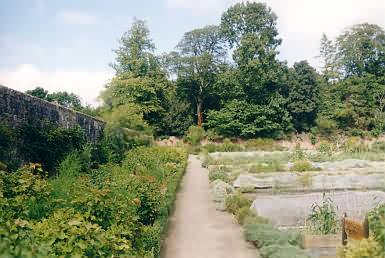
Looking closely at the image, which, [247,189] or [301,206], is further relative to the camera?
[247,189]

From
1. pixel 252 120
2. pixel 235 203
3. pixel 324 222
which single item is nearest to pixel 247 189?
pixel 235 203

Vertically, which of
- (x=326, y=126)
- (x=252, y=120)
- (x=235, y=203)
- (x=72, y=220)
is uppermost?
(x=252, y=120)

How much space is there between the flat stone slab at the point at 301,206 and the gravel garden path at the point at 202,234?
2.48ft

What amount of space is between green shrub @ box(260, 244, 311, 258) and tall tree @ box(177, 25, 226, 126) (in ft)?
115

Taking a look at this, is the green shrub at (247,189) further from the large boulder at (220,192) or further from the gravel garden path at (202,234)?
the gravel garden path at (202,234)

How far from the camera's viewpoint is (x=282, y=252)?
5984mm

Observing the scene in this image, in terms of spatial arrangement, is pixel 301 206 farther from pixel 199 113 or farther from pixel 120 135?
pixel 199 113

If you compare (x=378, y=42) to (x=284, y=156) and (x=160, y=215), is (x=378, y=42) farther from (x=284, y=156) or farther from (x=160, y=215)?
(x=160, y=215)

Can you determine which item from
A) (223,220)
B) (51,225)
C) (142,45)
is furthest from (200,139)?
(51,225)

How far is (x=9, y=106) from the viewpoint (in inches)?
372

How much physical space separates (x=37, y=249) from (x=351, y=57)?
47255 millimetres

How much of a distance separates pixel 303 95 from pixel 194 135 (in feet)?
38.0

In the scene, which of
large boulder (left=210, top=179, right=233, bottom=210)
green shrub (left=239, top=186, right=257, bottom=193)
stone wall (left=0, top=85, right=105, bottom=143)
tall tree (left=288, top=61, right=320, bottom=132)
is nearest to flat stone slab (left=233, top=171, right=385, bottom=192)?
green shrub (left=239, top=186, right=257, bottom=193)

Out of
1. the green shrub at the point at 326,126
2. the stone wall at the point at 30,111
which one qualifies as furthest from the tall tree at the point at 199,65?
the stone wall at the point at 30,111
